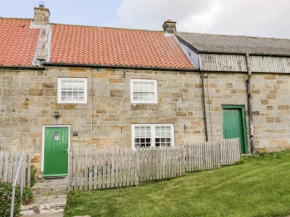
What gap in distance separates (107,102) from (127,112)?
3.70ft

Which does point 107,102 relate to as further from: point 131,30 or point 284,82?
point 284,82

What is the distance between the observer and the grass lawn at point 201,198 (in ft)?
16.8

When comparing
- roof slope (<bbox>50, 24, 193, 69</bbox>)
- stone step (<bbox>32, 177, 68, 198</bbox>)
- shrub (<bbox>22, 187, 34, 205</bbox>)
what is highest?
roof slope (<bbox>50, 24, 193, 69</bbox>)

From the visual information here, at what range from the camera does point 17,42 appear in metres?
12.7

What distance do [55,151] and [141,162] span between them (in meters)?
4.64

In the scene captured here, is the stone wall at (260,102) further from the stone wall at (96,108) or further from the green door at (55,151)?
the green door at (55,151)

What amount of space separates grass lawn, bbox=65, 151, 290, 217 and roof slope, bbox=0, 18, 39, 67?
7.76 m

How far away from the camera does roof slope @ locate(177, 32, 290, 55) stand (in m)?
13.7

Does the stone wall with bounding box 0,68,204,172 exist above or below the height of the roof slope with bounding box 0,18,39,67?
below

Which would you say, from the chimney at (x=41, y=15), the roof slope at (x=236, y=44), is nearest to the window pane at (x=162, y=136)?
the roof slope at (x=236, y=44)

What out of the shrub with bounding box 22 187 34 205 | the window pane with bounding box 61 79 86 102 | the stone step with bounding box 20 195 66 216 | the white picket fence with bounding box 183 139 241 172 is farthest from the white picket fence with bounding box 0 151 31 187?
the white picket fence with bounding box 183 139 241 172

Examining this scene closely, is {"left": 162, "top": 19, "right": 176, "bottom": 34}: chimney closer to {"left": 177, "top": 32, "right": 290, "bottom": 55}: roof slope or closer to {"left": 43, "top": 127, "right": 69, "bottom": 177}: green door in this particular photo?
{"left": 177, "top": 32, "right": 290, "bottom": 55}: roof slope

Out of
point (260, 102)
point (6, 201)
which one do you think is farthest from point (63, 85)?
point (260, 102)

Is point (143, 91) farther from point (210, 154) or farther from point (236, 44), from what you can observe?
point (236, 44)
